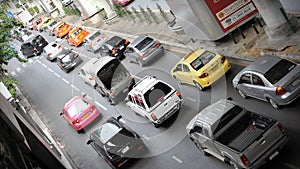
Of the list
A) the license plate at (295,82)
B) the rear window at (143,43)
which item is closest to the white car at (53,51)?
the rear window at (143,43)

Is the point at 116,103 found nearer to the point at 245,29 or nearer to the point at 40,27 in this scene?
the point at 245,29

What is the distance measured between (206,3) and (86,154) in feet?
33.4

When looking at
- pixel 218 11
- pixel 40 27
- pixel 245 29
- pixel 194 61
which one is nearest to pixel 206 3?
pixel 218 11

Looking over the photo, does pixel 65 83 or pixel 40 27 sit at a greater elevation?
pixel 40 27

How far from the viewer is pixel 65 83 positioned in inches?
1244

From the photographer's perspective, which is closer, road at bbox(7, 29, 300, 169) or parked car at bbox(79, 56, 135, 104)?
road at bbox(7, 29, 300, 169)

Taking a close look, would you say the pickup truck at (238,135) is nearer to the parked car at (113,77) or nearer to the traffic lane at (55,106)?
the traffic lane at (55,106)

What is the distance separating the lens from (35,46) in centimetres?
4562

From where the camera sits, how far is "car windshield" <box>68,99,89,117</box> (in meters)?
22.0

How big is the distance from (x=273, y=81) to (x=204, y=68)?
4626mm

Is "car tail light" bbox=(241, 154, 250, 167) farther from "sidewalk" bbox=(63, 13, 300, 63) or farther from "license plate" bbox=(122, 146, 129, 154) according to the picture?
"sidewalk" bbox=(63, 13, 300, 63)

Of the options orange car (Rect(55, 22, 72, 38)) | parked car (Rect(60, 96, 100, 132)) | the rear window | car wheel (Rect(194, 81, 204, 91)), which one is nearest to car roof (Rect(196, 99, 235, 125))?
car wheel (Rect(194, 81, 204, 91))

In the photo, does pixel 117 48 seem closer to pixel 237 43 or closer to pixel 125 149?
pixel 237 43

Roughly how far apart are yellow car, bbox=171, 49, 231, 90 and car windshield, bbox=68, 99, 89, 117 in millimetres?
6818
